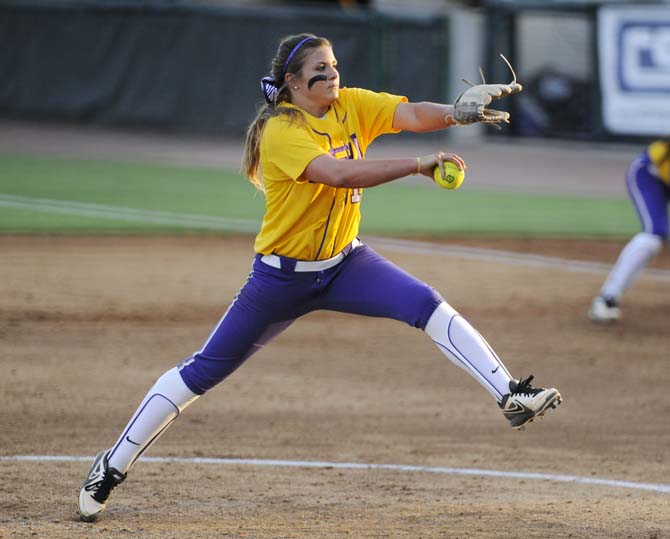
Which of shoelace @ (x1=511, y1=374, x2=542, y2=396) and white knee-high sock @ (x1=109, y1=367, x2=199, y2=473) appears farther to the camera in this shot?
white knee-high sock @ (x1=109, y1=367, x2=199, y2=473)

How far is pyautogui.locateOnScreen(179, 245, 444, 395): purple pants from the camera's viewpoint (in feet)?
18.0

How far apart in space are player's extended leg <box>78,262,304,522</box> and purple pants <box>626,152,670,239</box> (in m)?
5.57

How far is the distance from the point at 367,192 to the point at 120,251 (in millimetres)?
5728

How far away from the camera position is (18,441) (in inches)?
277

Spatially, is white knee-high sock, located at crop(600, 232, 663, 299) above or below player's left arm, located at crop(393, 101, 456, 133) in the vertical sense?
below

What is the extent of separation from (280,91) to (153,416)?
5.28 ft

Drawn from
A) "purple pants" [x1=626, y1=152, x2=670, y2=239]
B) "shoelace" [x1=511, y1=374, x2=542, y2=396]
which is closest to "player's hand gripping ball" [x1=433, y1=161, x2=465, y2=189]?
"shoelace" [x1=511, y1=374, x2=542, y2=396]

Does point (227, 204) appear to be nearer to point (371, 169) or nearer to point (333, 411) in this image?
point (333, 411)

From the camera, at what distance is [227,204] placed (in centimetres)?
1700

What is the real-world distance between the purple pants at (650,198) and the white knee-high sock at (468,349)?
5440 mm

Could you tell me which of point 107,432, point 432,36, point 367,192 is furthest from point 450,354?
point 432,36

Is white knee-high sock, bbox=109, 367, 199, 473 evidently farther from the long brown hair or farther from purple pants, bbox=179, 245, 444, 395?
the long brown hair

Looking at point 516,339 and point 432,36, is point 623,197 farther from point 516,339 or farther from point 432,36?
point 516,339

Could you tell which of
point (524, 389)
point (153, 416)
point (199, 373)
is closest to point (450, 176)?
point (524, 389)
